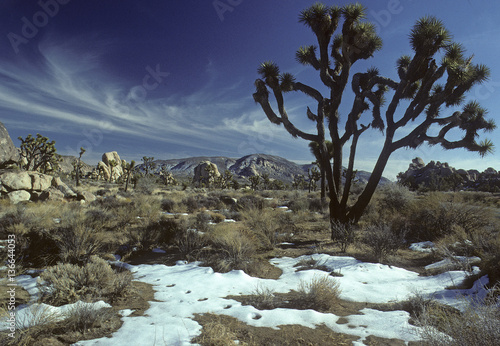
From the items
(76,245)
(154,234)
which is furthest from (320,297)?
(154,234)

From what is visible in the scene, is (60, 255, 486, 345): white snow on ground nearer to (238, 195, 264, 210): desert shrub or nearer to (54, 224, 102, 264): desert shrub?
(54, 224, 102, 264): desert shrub

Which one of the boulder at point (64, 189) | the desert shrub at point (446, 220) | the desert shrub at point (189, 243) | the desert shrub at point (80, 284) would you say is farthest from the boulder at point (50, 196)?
the desert shrub at point (446, 220)

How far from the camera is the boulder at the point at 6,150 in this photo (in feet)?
54.2

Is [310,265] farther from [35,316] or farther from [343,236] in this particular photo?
[35,316]

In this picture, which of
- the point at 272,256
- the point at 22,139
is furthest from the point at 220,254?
the point at 22,139

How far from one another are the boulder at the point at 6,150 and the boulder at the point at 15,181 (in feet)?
7.04

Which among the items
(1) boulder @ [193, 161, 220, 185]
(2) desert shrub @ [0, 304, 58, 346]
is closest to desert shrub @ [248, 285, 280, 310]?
(2) desert shrub @ [0, 304, 58, 346]

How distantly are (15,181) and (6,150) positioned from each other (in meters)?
3.43

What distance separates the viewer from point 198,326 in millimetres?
3307

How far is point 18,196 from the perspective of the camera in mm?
14586

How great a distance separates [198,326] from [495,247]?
20.5 feet

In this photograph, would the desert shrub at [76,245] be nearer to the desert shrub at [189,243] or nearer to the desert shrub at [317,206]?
the desert shrub at [189,243]

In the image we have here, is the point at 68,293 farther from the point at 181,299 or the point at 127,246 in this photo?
the point at 127,246

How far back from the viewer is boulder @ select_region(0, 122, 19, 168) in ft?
54.2
